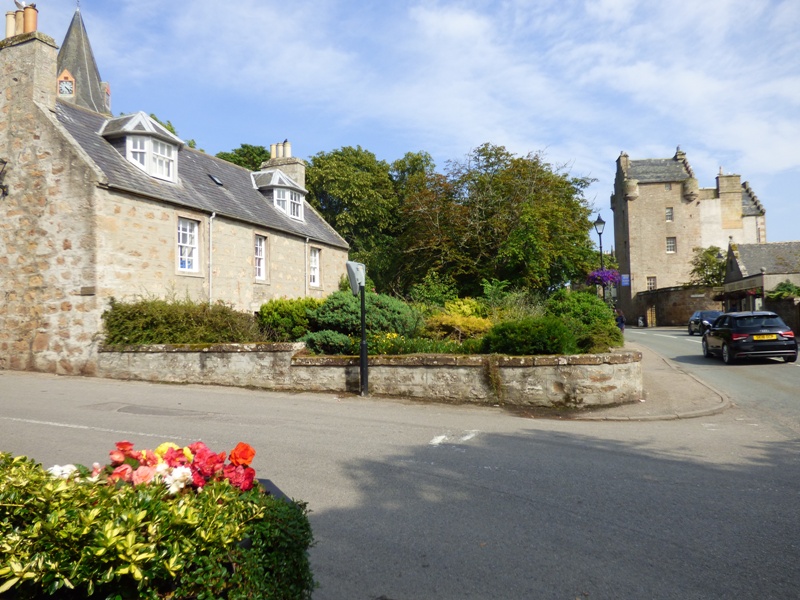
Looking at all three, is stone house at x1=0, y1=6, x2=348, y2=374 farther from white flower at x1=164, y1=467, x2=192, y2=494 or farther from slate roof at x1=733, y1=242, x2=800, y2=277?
slate roof at x1=733, y1=242, x2=800, y2=277

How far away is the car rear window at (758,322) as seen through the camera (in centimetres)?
1886

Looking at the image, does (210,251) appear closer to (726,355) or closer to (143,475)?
(726,355)

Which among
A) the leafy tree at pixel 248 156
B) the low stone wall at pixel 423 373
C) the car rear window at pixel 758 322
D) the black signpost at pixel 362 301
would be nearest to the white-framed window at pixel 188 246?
the low stone wall at pixel 423 373

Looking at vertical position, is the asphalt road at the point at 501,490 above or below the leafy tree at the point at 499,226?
below

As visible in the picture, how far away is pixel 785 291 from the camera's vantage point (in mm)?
33906

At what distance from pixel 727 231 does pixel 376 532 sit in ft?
206

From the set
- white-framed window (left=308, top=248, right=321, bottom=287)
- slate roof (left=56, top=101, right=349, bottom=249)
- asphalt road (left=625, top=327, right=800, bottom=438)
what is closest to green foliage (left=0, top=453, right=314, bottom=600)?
asphalt road (left=625, top=327, right=800, bottom=438)

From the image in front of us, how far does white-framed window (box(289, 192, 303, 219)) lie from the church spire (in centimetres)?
2323

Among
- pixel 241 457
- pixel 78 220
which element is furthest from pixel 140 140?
pixel 241 457

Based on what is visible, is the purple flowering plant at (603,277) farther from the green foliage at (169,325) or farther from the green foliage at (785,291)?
the green foliage at (169,325)

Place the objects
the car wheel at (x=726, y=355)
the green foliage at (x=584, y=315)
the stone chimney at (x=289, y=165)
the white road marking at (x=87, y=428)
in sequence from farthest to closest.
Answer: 1. the stone chimney at (x=289, y=165)
2. the car wheel at (x=726, y=355)
3. the green foliage at (x=584, y=315)
4. the white road marking at (x=87, y=428)

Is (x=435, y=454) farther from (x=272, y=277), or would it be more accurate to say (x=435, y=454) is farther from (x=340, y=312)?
(x=272, y=277)

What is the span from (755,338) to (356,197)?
2518 cm

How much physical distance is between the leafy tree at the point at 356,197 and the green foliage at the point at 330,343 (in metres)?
21.8
